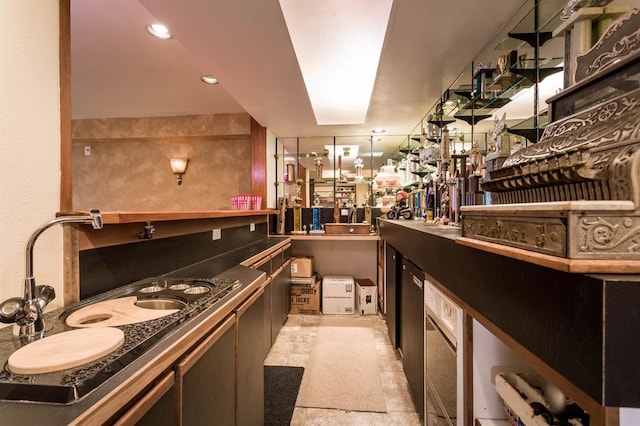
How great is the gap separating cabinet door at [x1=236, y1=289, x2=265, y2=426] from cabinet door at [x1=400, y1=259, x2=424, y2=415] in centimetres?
89

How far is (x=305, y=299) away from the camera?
11.2 ft

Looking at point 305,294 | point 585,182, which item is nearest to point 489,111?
point 585,182

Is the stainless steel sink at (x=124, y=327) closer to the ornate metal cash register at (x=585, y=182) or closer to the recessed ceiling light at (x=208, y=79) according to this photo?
the ornate metal cash register at (x=585, y=182)

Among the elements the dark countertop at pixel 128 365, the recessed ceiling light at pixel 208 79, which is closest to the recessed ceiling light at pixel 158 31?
the recessed ceiling light at pixel 208 79

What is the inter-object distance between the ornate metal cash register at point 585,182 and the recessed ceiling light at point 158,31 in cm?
227

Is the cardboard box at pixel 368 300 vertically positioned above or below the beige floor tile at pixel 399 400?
above

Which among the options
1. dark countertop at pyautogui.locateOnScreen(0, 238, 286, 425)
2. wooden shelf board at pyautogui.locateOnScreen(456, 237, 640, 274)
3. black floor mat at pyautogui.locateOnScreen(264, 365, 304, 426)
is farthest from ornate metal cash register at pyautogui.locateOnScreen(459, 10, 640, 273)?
black floor mat at pyautogui.locateOnScreen(264, 365, 304, 426)

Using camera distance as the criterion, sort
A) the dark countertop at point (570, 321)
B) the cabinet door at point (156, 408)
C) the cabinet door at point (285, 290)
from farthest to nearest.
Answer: the cabinet door at point (285, 290) < the cabinet door at point (156, 408) < the dark countertop at point (570, 321)

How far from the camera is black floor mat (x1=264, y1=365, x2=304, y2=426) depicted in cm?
175

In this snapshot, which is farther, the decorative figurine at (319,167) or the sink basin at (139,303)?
the decorative figurine at (319,167)

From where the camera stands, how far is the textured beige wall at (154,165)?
387cm

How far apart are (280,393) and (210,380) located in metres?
1.28

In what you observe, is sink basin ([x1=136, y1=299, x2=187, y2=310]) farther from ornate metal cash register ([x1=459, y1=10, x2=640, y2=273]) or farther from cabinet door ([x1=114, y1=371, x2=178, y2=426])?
ornate metal cash register ([x1=459, y1=10, x2=640, y2=273])

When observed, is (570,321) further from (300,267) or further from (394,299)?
(300,267)
